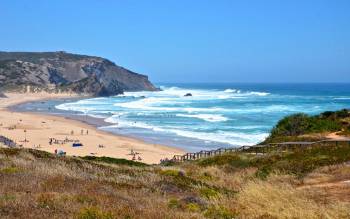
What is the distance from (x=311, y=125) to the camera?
1345 inches

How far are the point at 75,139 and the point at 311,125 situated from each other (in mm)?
25036

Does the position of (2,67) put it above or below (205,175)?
above

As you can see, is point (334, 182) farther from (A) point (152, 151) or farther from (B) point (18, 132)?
(B) point (18, 132)

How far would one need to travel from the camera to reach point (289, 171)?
59.4ft

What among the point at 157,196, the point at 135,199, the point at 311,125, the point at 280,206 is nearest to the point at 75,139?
the point at 311,125

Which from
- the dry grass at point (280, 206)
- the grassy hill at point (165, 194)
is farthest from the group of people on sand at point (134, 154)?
the dry grass at point (280, 206)

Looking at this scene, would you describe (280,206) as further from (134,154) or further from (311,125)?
(134,154)

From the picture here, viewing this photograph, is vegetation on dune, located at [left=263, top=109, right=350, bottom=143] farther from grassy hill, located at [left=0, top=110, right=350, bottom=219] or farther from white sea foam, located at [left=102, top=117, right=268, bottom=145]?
grassy hill, located at [left=0, top=110, right=350, bottom=219]

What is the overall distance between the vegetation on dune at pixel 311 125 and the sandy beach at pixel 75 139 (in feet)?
31.0

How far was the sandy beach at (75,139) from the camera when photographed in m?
42.5

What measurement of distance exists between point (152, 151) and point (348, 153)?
80.9ft

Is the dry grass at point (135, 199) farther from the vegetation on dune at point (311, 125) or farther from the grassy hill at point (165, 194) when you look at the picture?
the vegetation on dune at point (311, 125)

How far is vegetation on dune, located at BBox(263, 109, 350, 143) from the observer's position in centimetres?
3276

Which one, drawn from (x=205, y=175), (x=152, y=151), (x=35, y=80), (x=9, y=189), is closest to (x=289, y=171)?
(x=205, y=175)
